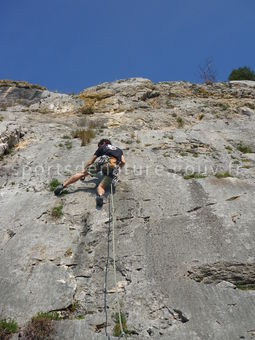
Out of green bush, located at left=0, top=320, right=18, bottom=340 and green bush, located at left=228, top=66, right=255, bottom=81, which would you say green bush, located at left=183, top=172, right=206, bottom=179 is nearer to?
green bush, located at left=0, top=320, right=18, bottom=340

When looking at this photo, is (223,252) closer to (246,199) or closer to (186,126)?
(246,199)

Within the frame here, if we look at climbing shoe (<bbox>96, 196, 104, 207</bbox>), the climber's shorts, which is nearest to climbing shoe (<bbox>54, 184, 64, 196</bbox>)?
the climber's shorts

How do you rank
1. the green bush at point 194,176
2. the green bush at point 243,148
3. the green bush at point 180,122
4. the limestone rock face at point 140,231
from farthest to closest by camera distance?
the green bush at point 180,122 → the green bush at point 243,148 → the green bush at point 194,176 → the limestone rock face at point 140,231

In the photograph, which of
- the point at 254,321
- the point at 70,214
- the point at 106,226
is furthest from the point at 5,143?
the point at 254,321

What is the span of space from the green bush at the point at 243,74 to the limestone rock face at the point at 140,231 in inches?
497

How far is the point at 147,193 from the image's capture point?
9.64m

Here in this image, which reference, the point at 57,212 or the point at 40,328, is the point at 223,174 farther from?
the point at 40,328

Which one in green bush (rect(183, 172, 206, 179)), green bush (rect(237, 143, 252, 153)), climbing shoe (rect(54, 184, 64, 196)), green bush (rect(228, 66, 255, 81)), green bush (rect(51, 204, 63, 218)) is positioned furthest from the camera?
green bush (rect(228, 66, 255, 81))

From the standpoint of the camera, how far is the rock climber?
387 inches

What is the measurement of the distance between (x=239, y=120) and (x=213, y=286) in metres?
9.29

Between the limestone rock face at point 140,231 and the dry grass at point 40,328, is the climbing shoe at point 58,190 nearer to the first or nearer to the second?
the limestone rock face at point 140,231

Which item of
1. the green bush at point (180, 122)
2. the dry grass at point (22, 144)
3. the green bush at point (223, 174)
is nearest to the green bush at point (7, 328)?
the green bush at point (223, 174)

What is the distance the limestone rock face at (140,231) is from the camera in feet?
20.7

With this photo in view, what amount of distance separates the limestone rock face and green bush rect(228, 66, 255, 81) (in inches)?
497
